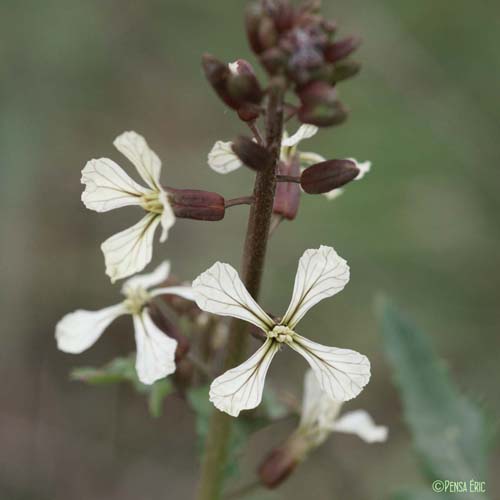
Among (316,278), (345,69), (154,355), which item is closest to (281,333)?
(316,278)

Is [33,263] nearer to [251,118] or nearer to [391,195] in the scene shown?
[391,195]

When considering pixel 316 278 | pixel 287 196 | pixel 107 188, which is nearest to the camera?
pixel 316 278

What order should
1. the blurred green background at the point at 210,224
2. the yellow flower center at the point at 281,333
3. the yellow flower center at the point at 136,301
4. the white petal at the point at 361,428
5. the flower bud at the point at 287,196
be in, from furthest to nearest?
the blurred green background at the point at 210,224 < the white petal at the point at 361,428 < the yellow flower center at the point at 136,301 < the flower bud at the point at 287,196 < the yellow flower center at the point at 281,333

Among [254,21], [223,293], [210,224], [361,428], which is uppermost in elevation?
[210,224]

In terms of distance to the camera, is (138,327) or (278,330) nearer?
(278,330)

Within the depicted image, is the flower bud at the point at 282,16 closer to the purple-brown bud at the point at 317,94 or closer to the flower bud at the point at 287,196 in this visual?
the purple-brown bud at the point at 317,94

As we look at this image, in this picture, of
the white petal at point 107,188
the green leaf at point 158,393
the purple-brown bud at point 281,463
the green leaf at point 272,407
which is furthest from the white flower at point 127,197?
the purple-brown bud at point 281,463

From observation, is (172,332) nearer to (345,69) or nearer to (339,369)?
(339,369)
